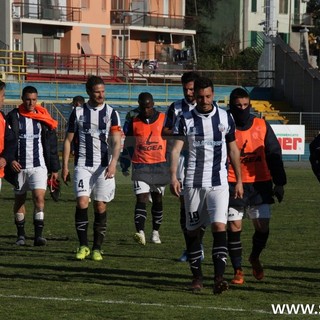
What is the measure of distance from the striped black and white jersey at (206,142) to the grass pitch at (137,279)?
3.55 feet

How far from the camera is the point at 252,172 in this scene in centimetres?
1139

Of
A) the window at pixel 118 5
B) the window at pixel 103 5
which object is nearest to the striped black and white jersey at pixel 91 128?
the window at pixel 103 5

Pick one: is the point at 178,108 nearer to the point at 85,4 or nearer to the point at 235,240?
the point at 235,240

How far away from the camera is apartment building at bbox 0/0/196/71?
61.5m

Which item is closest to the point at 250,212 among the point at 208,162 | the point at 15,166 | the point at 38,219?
the point at 208,162

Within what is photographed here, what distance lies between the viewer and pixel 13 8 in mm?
60688

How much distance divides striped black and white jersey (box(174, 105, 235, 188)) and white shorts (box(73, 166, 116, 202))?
104 inches

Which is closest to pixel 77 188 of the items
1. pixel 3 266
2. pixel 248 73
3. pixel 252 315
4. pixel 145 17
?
pixel 3 266

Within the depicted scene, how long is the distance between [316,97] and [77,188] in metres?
36.6

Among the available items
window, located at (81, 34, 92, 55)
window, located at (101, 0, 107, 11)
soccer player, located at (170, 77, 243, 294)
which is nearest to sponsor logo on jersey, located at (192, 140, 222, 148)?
soccer player, located at (170, 77, 243, 294)

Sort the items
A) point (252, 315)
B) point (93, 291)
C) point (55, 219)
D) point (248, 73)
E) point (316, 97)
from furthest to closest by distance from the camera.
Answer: point (248, 73)
point (316, 97)
point (55, 219)
point (93, 291)
point (252, 315)

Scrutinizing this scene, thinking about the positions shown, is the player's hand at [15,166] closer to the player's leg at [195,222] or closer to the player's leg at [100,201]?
the player's leg at [100,201]

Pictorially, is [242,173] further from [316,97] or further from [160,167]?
[316,97]

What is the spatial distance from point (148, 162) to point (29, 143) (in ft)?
5.65
